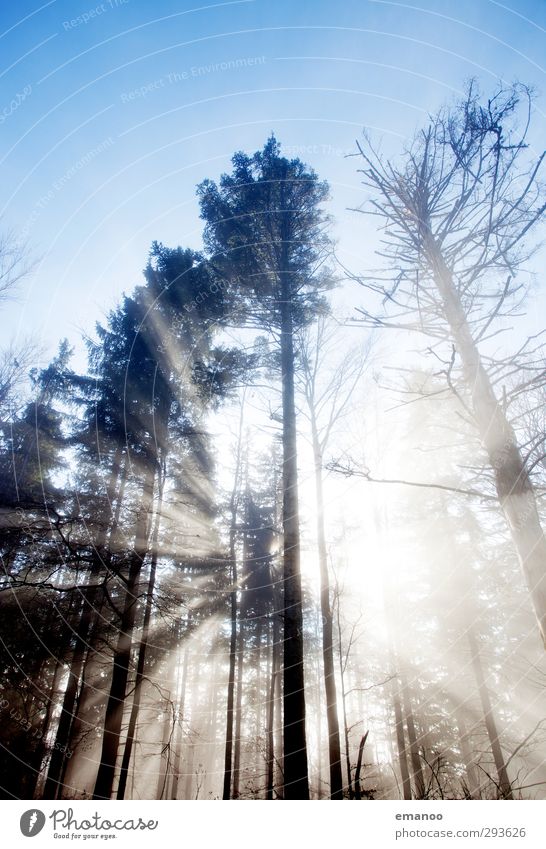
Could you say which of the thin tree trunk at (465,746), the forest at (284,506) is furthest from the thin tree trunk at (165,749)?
the thin tree trunk at (465,746)

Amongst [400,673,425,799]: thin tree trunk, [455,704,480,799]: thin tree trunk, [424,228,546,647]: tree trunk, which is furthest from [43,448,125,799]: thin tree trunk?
[455,704,480,799]: thin tree trunk

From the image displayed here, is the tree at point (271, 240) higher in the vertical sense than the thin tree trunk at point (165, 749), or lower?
higher

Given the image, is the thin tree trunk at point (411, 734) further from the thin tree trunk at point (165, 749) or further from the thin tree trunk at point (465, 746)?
the thin tree trunk at point (165, 749)

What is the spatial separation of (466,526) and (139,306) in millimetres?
13870

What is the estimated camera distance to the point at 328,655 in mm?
9047

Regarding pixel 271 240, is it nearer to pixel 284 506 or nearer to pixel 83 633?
pixel 284 506

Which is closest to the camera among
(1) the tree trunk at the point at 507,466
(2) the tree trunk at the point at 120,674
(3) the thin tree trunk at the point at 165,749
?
(1) the tree trunk at the point at 507,466

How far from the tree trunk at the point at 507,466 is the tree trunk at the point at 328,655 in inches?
149

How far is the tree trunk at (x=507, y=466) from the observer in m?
3.30

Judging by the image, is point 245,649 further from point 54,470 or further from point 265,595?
point 54,470

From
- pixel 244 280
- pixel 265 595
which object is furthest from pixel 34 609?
pixel 244 280

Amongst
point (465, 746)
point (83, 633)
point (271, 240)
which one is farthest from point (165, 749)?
point (465, 746)

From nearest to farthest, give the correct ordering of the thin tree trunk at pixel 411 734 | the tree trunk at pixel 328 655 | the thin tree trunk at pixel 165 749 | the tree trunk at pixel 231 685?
the thin tree trunk at pixel 165 749, the tree trunk at pixel 328 655, the thin tree trunk at pixel 411 734, the tree trunk at pixel 231 685
